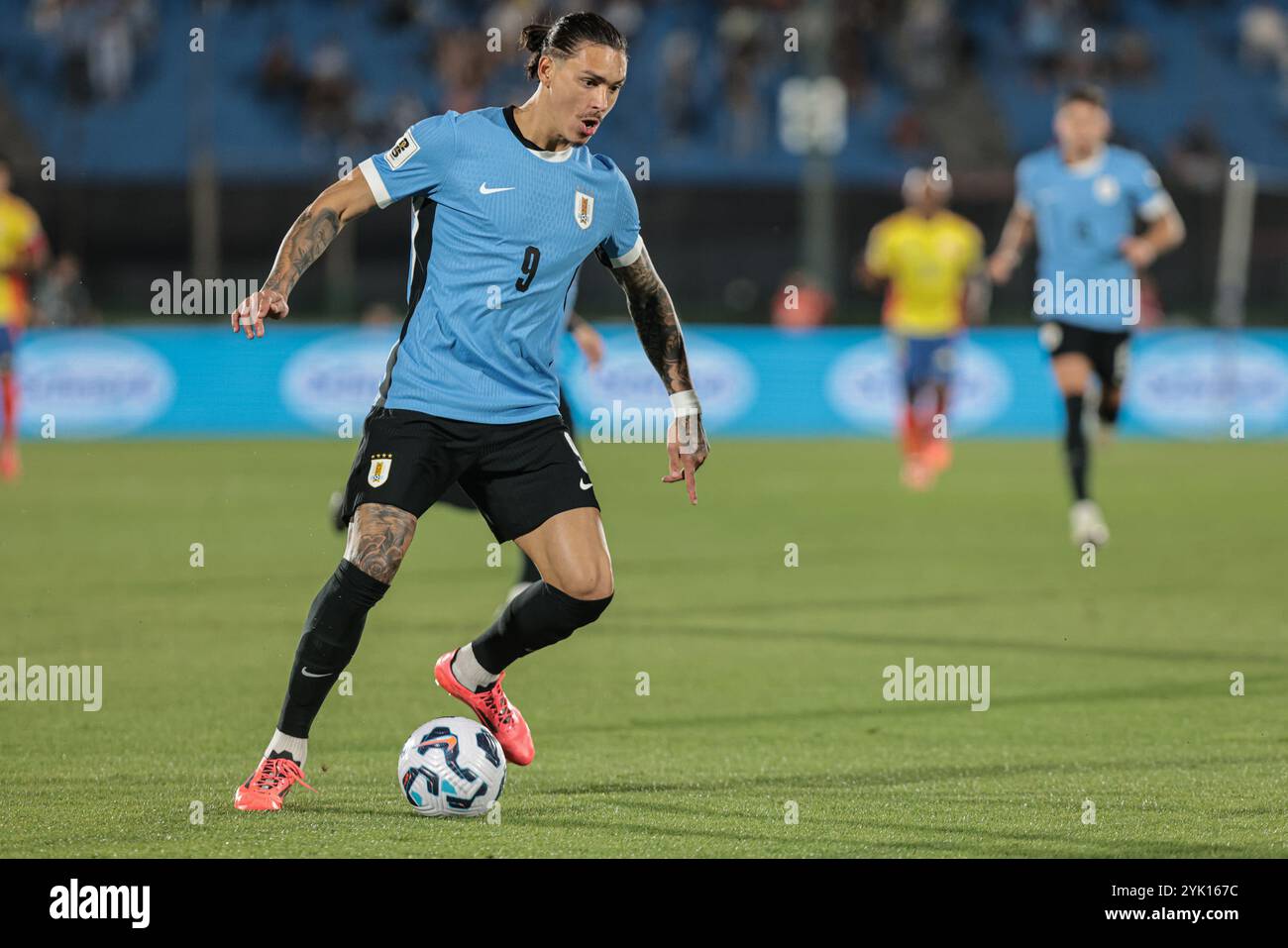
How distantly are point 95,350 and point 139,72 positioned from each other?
799cm

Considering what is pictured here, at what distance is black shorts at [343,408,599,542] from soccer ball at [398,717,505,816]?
668mm

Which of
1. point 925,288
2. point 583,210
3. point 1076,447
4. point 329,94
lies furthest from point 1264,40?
point 583,210

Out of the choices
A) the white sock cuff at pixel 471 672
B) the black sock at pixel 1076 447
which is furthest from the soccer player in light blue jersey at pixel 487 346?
the black sock at pixel 1076 447

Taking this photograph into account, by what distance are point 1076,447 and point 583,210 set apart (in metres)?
6.63

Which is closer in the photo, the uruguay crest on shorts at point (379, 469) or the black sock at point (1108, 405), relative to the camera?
the uruguay crest on shorts at point (379, 469)

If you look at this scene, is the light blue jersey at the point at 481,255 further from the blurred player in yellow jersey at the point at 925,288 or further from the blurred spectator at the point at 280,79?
the blurred spectator at the point at 280,79

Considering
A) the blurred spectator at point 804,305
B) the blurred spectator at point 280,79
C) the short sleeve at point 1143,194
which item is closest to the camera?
the short sleeve at point 1143,194

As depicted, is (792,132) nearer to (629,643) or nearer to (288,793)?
(629,643)

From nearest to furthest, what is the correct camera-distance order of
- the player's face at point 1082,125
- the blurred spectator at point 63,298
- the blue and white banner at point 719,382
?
the player's face at point 1082,125
the blue and white banner at point 719,382
the blurred spectator at point 63,298

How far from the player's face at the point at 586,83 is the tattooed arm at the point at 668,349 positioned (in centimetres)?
62

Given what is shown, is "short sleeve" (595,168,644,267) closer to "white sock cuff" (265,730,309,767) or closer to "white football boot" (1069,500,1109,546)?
"white sock cuff" (265,730,309,767)

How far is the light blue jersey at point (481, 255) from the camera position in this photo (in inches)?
242

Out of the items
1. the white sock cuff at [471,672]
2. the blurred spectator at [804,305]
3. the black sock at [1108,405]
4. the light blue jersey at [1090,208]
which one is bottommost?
the white sock cuff at [471,672]
